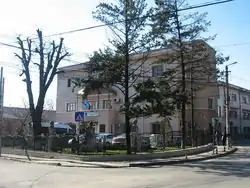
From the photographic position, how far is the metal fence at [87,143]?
89.9ft

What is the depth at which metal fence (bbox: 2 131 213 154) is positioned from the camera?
27.4 m

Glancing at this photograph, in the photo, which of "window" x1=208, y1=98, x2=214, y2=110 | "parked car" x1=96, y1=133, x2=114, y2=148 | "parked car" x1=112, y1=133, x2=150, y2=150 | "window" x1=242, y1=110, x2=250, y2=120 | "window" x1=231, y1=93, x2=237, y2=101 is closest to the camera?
"parked car" x1=112, y1=133, x2=150, y2=150

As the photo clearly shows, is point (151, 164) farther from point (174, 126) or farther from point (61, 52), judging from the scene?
point (174, 126)

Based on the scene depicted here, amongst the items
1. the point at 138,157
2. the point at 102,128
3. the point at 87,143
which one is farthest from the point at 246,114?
the point at 138,157

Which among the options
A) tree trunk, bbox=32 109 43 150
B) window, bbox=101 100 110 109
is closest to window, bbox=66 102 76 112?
A: window, bbox=101 100 110 109

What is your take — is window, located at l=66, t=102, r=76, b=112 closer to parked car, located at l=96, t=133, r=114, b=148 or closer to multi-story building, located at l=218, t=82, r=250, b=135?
multi-story building, located at l=218, t=82, r=250, b=135

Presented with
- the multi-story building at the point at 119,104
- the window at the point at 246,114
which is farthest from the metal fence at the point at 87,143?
the window at the point at 246,114

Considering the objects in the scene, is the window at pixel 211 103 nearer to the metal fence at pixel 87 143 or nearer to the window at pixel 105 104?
the window at pixel 105 104

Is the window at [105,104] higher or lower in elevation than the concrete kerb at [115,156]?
higher

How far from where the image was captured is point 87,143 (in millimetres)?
27672

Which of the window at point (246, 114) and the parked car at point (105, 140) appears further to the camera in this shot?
the window at point (246, 114)

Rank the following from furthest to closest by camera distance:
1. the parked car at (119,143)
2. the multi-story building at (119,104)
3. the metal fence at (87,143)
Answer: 1. the multi-story building at (119,104)
2. the parked car at (119,143)
3. the metal fence at (87,143)

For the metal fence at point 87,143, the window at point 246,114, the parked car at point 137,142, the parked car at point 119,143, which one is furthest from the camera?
the window at point 246,114

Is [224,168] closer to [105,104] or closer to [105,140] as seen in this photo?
[105,140]
